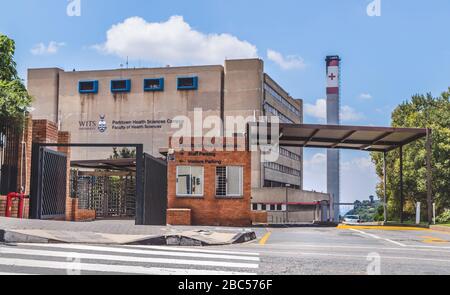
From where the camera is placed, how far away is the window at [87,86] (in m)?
86.4

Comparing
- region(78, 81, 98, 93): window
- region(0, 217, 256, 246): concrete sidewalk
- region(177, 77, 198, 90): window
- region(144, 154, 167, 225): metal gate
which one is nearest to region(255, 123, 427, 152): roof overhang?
region(144, 154, 167, 225): metal gate

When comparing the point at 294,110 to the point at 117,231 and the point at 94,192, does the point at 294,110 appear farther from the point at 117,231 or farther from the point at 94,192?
the point at 117,231

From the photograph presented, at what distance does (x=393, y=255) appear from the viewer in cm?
1146

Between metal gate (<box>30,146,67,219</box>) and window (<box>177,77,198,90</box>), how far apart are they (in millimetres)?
64016

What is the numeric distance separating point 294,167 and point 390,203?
57933 mm

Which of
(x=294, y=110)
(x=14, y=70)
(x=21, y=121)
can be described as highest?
(x=294, y=110)

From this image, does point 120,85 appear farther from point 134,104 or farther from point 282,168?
point 282,168

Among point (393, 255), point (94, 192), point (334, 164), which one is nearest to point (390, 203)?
point (94, 192)

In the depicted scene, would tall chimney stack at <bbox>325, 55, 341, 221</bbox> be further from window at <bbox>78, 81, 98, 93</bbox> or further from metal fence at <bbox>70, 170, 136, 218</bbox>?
metal fence at <bbox>70, 170, 136, 218</bbox>

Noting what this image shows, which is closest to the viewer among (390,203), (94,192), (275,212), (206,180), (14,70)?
(14,70)

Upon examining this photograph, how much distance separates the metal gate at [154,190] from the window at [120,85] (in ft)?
211

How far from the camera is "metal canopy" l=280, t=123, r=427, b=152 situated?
29562 mm
